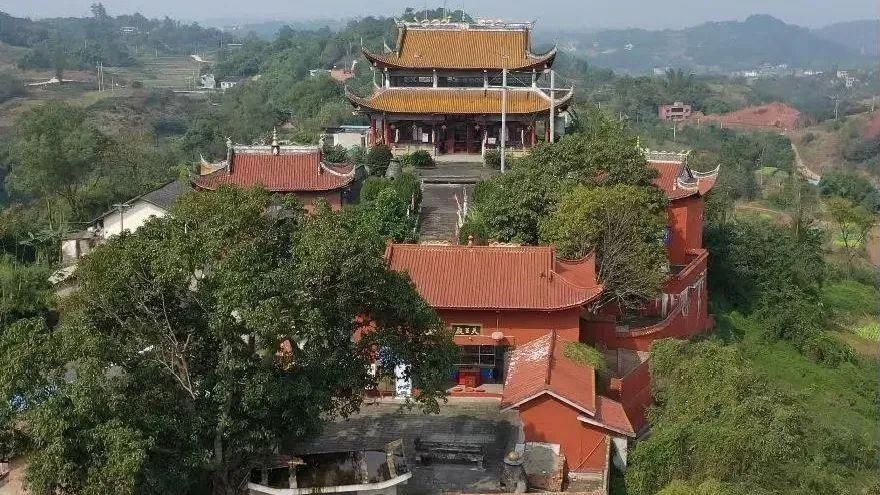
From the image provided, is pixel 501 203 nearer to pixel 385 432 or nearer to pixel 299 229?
pixel 385 432

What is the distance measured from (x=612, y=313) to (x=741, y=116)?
110 metres

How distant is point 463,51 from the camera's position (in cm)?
3556

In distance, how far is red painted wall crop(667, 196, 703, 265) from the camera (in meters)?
25.7

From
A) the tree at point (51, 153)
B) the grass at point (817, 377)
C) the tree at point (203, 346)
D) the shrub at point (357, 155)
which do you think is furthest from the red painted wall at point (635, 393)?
the tree at point (51, 153)

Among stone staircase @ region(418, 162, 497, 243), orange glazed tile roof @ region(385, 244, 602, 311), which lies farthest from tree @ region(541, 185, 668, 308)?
stone staircase @ region(418, 162, 497, 243)

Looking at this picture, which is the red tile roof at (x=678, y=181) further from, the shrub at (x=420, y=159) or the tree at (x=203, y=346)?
the tree at (x=203, y=346)

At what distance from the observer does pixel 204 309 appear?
11.7 m

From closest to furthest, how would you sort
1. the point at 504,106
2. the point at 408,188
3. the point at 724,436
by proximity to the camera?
the point at 724,436 → the point at 408,188 → the point at 504,106

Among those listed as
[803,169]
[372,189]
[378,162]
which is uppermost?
[372,189]

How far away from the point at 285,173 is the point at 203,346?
50.5 ft

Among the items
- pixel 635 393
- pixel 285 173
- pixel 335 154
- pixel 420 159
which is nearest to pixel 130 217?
pixel 285 173

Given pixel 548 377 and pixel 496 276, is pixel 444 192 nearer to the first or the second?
pixel 496 276

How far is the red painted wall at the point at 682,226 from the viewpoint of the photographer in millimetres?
25734

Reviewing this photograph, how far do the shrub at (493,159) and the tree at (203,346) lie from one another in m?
21.2
